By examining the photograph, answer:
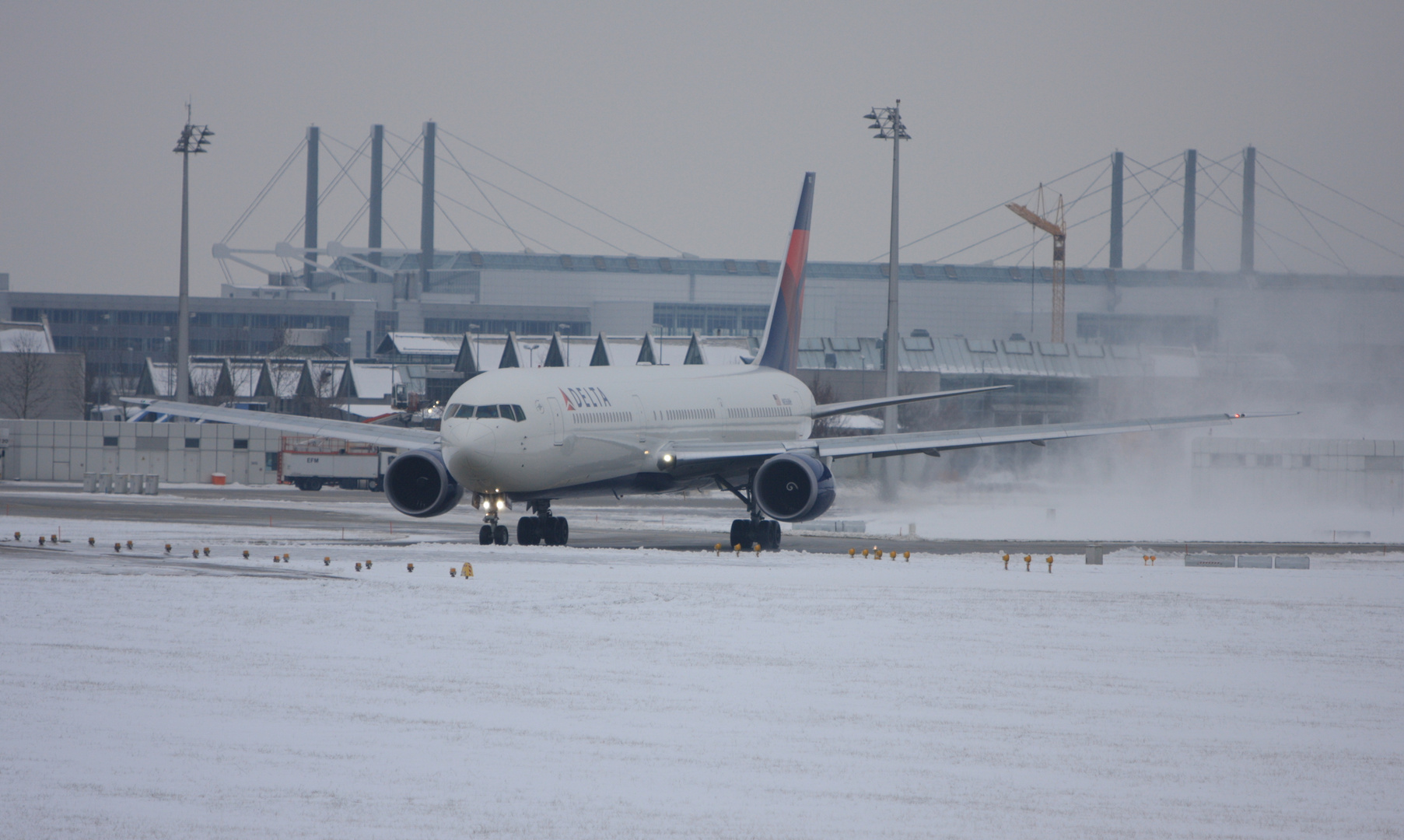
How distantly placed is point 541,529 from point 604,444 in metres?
2.43

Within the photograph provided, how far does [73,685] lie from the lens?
15.2 meters

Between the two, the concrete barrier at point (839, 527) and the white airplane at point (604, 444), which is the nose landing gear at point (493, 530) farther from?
the concrete barrier at point (839, 527)

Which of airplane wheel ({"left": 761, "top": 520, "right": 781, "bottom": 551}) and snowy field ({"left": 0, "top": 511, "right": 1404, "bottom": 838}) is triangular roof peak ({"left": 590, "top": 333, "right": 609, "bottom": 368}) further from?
snowy field ({"left": 0, "top": 511, "right": 1404, "bottom": 838})

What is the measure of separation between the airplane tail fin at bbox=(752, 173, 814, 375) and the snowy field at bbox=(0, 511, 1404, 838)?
21.4 m

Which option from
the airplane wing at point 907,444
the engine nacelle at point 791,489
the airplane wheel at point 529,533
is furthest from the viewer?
the airplane wing at point 907,444

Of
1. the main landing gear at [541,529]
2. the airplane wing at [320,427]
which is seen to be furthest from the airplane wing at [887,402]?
the airplane wing at [320,427]

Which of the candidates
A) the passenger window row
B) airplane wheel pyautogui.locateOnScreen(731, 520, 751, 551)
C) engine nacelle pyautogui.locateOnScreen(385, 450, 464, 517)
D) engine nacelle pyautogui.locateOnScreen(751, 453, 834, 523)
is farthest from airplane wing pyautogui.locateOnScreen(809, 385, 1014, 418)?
engine nacelle pyautogui.locateOnScreen(385, 450, 464, 517)

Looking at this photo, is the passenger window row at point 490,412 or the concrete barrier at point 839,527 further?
the concrete barrier at point 839,527

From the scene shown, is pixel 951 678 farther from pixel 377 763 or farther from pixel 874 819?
pixel 377 763

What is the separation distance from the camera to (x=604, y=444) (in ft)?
112

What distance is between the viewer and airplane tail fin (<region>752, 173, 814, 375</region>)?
46.2 metres

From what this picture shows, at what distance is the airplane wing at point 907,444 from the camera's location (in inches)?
1387

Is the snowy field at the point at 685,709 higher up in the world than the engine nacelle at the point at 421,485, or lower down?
lower down

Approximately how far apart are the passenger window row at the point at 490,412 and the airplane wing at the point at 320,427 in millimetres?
2864
